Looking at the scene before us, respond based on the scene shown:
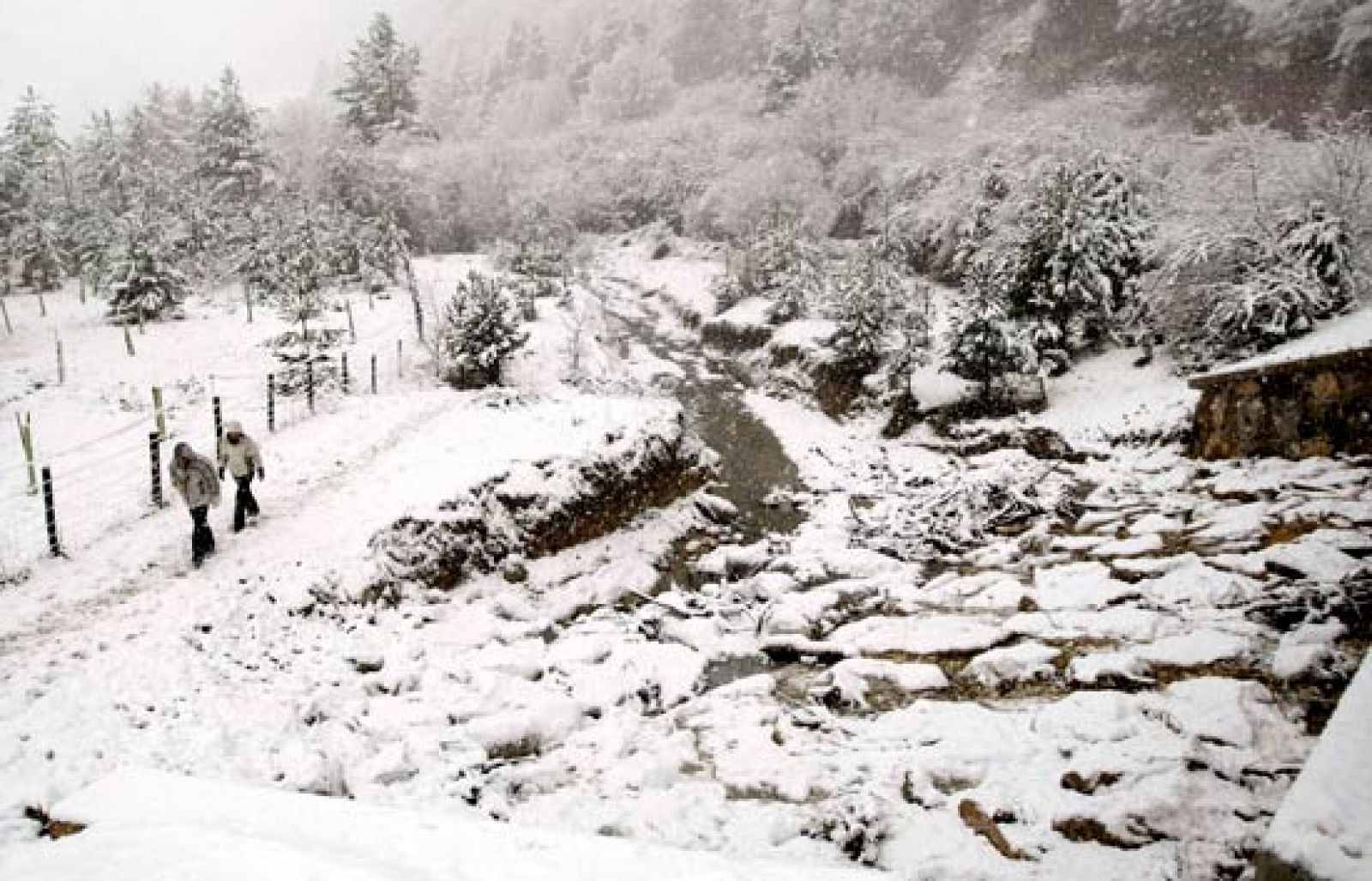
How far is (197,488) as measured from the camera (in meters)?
9.88

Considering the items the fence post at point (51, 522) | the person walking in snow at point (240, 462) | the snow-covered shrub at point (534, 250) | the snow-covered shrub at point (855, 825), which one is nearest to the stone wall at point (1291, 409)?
the snow-covered shrub at point (855, 825)

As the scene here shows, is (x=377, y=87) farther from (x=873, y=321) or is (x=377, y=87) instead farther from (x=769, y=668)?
(x=769, y=668)

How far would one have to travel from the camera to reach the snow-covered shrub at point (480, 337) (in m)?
20.8

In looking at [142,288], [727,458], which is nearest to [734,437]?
[727,458]

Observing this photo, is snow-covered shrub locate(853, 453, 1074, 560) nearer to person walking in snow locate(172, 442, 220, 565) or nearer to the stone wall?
the stone wall

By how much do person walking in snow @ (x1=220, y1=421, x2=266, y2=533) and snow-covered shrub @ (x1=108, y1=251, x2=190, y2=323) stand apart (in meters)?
20.4

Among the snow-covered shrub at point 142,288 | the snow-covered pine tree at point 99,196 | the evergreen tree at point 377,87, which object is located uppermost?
the evergreen tree at point 377,87

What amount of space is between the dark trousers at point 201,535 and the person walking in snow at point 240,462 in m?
0.82

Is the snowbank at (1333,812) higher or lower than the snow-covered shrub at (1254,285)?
lower

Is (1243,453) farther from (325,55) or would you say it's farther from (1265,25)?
(325,55)

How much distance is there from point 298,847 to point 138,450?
14317mm

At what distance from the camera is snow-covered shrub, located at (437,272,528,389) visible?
2078 centimetres

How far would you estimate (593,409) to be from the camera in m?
16.1

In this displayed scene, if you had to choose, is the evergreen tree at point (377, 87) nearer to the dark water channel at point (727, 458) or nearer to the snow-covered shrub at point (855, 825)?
the dark water channel at point (727, 458)
